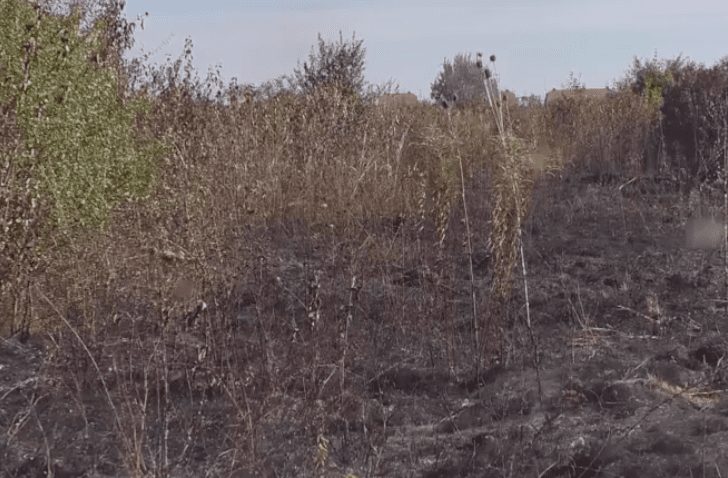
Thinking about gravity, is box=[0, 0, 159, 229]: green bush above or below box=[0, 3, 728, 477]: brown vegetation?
above

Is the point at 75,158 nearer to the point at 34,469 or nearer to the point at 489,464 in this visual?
the point at 34,469

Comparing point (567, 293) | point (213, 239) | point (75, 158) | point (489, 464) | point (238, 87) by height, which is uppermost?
point (238, 87)

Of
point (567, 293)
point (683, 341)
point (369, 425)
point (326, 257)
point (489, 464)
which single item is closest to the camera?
point (489, 464)

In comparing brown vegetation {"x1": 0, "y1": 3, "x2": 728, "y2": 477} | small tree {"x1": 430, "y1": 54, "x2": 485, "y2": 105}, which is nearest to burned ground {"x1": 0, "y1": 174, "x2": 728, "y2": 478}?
brown vegetation {"x1": 0, "y1": 3, "x2": 728, "y2": 477}

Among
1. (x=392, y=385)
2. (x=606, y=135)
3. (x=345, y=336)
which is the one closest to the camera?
(x=345, y=336)

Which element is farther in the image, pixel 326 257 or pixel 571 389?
pixel 326 257

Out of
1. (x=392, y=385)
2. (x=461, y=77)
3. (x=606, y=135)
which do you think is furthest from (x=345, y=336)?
(x=461, y=77)

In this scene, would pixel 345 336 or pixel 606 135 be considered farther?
pixel 606 135

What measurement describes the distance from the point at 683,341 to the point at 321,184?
12.8ft

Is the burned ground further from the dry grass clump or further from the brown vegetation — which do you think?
the dry grass clump

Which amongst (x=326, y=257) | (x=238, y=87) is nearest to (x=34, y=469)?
(x=326, y=257)

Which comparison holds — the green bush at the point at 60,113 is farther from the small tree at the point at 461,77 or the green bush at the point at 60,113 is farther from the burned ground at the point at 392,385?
the small tree at the point at 461,77

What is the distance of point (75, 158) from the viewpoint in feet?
16.1

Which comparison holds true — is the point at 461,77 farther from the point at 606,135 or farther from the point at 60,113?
the point at 60,113
